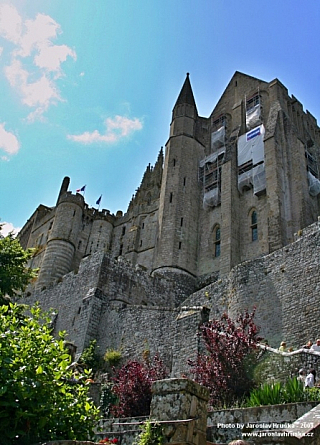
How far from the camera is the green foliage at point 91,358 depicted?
18.7 metres

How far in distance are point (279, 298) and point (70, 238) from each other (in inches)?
1029

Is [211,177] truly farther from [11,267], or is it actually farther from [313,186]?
[11,267]

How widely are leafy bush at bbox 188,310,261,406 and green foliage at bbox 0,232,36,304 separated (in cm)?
816

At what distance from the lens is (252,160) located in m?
30.6

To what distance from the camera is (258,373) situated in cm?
1175

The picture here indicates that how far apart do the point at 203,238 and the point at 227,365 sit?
20344 millimetres

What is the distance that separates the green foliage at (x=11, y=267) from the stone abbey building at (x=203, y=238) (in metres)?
3.98

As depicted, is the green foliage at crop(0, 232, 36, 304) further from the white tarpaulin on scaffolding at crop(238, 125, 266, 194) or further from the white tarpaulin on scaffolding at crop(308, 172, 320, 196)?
the white tarpaulin on scaffolding at crop(308, 172, 320, 196)

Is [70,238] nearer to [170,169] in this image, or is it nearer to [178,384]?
[170,169]

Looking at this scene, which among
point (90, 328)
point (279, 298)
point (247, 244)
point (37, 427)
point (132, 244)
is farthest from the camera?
point (132, 244)

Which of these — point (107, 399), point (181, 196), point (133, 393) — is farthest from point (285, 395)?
point (181, 196)

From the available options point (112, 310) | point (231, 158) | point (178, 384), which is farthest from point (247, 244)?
point (178, 384)

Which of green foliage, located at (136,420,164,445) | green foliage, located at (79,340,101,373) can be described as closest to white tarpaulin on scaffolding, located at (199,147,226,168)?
green foliage, located at (79,340,101,373)

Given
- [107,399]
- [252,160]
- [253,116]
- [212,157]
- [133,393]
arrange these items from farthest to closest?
[212,157] → [253,116] → [252,160] → [107,399] → [133,393]
